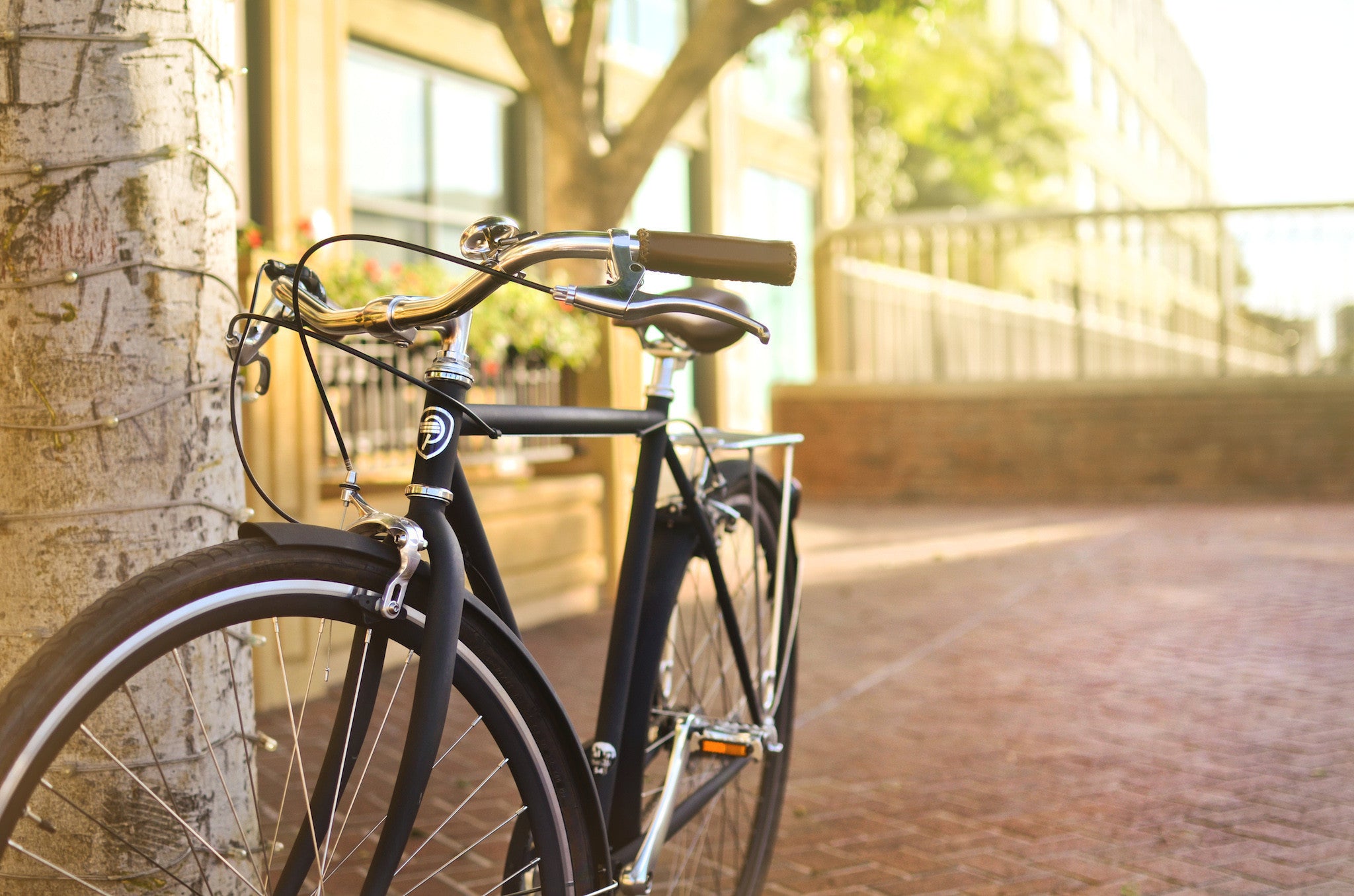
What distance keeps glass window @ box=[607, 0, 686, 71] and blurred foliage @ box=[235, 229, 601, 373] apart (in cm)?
805

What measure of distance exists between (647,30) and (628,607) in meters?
13.5

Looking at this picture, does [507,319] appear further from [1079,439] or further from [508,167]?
[1079,439]

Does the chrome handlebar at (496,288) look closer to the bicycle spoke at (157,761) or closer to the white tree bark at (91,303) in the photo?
the white tree bark at (91,303)

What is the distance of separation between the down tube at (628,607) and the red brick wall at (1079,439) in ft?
34.3

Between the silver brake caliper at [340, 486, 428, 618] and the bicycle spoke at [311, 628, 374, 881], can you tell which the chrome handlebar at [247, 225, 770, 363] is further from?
the bicycle spoke at [311, 628, 374, 881]

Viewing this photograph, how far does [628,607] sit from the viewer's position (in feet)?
7.20

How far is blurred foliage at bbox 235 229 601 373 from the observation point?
5.85m

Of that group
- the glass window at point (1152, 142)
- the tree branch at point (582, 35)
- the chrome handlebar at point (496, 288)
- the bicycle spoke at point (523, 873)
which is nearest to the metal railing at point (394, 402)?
the tree branch at point (582, 35)

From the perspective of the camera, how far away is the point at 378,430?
5938 mm

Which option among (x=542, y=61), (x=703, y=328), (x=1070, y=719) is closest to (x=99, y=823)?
(x=703, y=328)

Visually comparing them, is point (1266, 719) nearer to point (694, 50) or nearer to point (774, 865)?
point (774, 865)

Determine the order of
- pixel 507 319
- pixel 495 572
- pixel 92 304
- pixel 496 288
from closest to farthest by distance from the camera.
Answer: pixel 496 288 < pixel 495 572 < pixel 92 304 < pixel 507 319

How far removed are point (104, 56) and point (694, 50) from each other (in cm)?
693

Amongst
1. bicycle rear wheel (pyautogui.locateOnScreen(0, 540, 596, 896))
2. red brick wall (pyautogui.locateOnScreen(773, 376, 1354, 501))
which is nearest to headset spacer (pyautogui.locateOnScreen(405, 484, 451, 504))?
bicycle rear wheel (pyautogui.locateOnScreen(0, 540, 596, 896))
